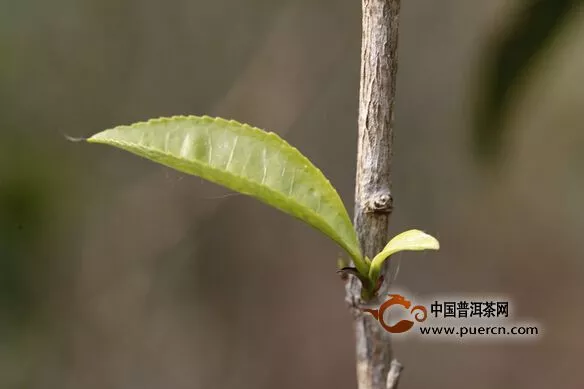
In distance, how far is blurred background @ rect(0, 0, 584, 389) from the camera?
2.86 feet

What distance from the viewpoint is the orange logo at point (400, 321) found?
0.34m

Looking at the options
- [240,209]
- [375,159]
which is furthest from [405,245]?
[240,209]

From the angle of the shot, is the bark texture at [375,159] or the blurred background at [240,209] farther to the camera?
the blurred background at [240,209]

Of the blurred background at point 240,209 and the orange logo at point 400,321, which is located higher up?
the blurred background at point 240,209

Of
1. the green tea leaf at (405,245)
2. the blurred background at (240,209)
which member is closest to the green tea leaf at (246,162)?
the green tea leaf at (405,245)

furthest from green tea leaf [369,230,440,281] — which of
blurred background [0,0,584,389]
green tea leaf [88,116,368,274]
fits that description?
blurred background [0,0,584,389]

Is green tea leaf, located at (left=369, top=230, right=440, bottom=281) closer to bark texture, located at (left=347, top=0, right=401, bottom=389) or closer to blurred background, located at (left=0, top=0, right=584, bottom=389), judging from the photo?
bark texture, located at (left=347, top=0, right=401, bottom=389)

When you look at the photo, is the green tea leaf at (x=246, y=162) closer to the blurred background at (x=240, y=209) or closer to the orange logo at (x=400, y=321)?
the orange logo at (x=400, y=321)

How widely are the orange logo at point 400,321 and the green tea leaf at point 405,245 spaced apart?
0.03m

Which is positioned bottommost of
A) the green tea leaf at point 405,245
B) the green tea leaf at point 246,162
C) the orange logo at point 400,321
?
the orange logo at point 400,321

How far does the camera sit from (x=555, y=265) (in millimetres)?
887

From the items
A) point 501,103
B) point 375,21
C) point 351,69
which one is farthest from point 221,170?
point 351,69

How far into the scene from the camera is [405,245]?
291mm

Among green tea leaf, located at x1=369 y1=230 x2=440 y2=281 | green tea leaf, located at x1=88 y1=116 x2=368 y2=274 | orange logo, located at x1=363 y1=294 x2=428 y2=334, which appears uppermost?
green tea leaf, located at x1=88 y1=116 x2=368 y2=274
